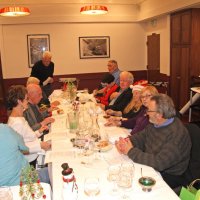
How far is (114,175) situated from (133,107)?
1861 millimetres

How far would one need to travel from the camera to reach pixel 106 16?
805 cm

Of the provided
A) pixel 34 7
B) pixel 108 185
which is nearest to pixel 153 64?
pixel 34 7

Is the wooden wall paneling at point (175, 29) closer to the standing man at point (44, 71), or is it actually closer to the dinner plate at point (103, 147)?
the standing man at point (44, 71)

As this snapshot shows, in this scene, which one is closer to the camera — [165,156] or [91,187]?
[91,187]

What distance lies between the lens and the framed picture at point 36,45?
7871mm

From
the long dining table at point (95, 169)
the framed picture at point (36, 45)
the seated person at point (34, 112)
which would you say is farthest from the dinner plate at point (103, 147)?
the framed picture at point (36, 45)

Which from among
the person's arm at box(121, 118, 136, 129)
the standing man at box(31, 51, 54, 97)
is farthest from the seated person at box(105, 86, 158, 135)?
the standing man at box(31, 51, 54, 97)

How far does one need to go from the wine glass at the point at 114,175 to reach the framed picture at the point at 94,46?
655 centimetres

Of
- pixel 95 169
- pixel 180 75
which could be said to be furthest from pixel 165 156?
pixel 180 75

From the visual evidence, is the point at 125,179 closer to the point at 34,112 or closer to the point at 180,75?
the point at 34,112

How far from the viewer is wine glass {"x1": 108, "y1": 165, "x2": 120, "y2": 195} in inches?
65.2

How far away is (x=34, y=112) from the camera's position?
3.72m

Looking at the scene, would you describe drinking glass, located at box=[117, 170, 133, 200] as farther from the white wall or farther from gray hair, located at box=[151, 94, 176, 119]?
the white wall

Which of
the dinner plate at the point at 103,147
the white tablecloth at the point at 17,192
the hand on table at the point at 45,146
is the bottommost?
the hand on table at the point at 45,146
